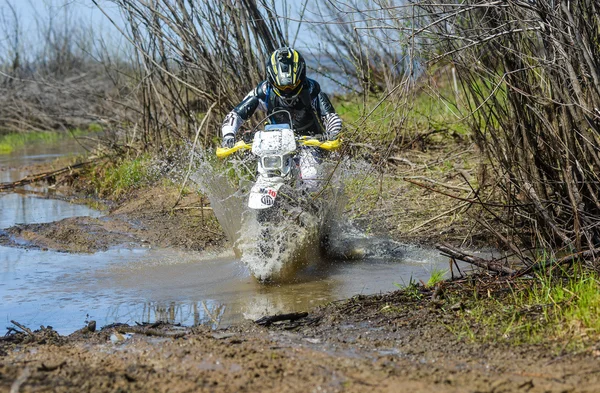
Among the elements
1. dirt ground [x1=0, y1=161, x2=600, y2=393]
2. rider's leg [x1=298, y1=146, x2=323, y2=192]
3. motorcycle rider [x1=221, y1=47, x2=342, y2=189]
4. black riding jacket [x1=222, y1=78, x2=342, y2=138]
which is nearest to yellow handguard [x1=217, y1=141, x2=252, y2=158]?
motorcycle rider [x1=221, y1=47, x2=342, y2=189]

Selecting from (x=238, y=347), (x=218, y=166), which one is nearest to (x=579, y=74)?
(x=238, y=347)

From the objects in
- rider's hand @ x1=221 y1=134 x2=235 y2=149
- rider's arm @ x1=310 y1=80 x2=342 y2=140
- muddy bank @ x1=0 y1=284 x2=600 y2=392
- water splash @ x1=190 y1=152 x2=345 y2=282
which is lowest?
muddy bank @ x1=0 y1=284 x2=600 y2=392

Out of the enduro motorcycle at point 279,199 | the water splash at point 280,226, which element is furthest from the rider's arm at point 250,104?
the enduro motorcycle at point 279,199

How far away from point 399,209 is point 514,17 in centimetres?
362

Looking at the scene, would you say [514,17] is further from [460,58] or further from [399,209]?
[399,209]

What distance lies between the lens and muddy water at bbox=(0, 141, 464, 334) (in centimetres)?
563

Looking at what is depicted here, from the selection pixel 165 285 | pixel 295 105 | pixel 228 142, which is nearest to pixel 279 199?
pixel 228 142

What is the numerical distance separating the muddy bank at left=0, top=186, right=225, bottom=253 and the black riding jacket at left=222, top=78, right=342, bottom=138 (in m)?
Answer: 1.42

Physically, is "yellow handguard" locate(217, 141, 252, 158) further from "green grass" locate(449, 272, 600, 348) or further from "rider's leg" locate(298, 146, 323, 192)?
"green grass" locate(449, 272, 600, 348)

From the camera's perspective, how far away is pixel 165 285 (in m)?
6.47

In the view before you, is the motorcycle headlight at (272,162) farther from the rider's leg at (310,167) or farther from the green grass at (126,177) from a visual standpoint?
the green grass at (126,177)

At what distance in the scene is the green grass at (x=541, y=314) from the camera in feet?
14.3

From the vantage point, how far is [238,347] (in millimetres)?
4227

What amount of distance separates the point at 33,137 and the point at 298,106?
16425 millimetres
